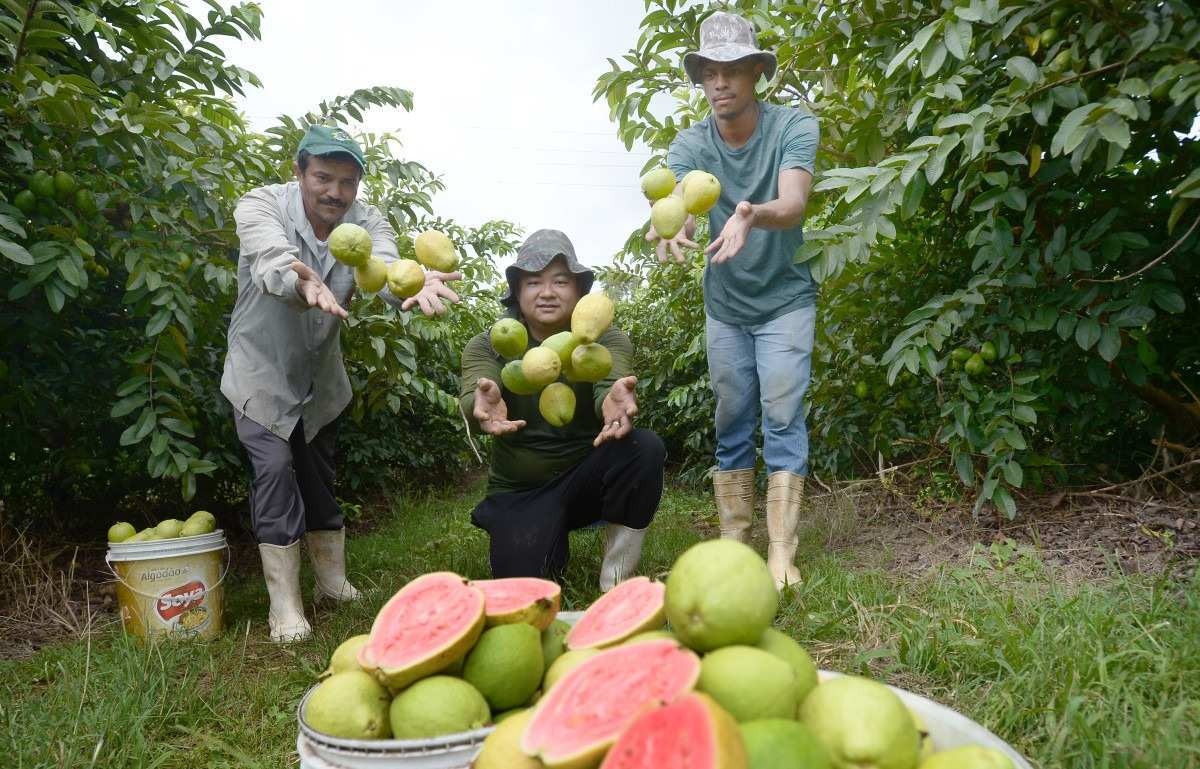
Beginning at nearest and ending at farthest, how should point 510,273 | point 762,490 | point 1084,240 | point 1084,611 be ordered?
point 1084,611 → point 1084,240 → point 510,273 → point 762,490

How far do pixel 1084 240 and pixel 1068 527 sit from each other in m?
1.17

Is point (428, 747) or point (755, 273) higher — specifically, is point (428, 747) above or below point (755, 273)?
below

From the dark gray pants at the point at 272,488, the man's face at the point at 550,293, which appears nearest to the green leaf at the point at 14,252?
the dark gray pants at the point at 272,488

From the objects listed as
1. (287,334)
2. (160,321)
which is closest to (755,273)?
(287,334)

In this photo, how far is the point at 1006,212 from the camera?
3.13m

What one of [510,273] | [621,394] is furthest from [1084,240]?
[510,273]

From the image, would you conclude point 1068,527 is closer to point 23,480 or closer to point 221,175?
point 221,175

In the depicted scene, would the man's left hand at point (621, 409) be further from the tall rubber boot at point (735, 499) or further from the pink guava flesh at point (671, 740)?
the pink guava flesh at point (671, 740)

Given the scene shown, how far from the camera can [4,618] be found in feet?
9.94

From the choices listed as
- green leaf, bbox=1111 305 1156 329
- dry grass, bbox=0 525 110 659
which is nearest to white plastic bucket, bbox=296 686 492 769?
dry grass, bbox=0 525 110 659

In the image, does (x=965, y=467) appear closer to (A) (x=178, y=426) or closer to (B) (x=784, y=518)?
(B) (x=784, y=518)

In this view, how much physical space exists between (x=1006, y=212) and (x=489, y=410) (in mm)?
2313

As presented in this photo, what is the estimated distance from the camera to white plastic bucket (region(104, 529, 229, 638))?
2.80m

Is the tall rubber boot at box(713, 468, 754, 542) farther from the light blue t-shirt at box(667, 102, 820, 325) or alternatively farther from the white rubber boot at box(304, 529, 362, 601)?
the white rubber boot at box(304, 529, 362, 601)
